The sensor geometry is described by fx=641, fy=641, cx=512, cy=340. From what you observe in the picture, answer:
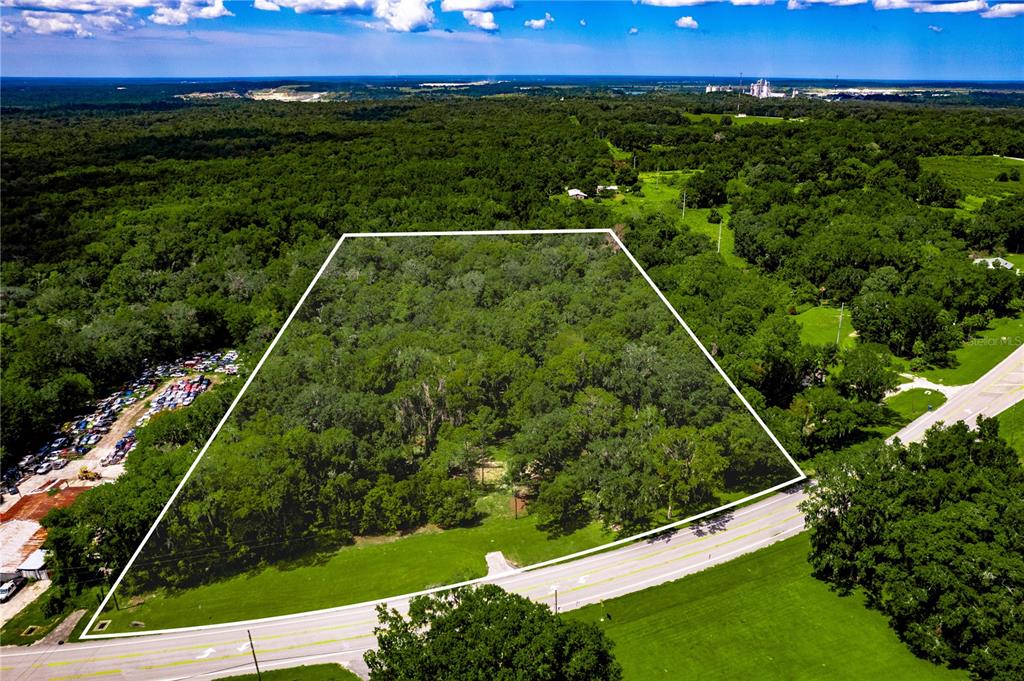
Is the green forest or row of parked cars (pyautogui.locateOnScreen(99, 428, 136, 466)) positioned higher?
the green forest

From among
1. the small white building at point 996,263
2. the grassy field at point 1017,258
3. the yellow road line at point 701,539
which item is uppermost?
the small white building at point 996,263

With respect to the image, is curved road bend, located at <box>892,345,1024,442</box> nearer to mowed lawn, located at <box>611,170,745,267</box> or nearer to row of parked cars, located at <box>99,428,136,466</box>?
mowed lawn, located at <box>611,170,745,267</box>

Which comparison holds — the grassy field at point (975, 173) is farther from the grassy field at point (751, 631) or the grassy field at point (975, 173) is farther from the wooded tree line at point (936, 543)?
the grassy field at point (751, 631)

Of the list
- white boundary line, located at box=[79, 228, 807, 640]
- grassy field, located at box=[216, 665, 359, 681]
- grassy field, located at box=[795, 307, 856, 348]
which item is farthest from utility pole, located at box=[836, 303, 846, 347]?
white boundary line, located at box=[79, 228, 807, 640]

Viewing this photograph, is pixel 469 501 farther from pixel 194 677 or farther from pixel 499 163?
pixel 499 163

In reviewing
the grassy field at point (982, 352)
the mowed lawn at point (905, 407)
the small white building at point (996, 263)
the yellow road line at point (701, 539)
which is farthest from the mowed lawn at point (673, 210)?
the yellow road line at point (701, 539)

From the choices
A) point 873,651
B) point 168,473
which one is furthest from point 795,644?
point 168,473
